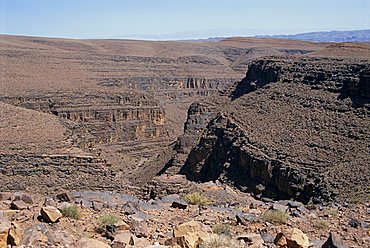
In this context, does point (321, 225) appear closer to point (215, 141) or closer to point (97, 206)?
point (97, 206)

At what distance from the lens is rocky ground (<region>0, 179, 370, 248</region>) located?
9.74m

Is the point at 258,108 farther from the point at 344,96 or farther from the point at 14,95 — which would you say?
the point at 14,95

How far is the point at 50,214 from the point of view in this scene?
35.6ft

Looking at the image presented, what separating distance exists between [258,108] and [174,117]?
27921mm

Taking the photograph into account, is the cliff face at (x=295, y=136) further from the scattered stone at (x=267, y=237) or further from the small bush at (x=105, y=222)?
the small bush at (x=105, y=222)

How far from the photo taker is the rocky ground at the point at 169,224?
9.74 metres

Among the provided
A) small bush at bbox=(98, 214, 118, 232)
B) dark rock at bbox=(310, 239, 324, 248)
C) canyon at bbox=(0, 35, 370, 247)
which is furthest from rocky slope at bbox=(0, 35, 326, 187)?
dark rock at bbox=(310, 239, 324, 248)

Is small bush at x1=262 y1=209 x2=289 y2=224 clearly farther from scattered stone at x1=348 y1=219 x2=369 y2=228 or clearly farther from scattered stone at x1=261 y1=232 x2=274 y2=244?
scattered stone at x1=348 y1=219 x2=369 y2=228

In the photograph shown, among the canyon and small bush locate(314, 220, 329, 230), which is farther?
the canyon

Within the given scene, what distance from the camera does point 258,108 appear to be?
3659 cm

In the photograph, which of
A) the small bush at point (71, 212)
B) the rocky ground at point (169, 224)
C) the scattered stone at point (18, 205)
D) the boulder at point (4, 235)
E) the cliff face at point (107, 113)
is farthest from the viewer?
the cliff face at point (107, 113)

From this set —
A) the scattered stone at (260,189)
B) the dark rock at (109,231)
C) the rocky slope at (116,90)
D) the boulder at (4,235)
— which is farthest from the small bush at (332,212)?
the rocky slope at (116,90)

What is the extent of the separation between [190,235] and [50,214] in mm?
2691

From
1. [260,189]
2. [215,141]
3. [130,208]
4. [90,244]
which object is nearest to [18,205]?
[130,208]
